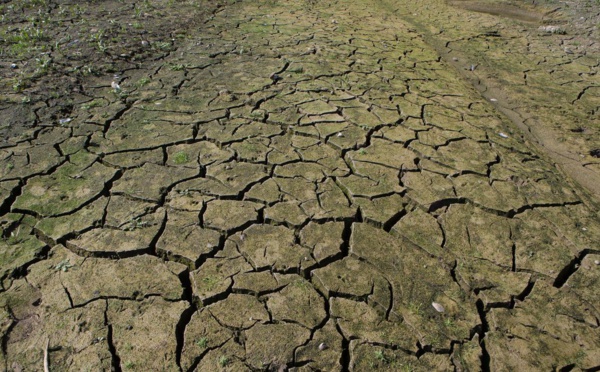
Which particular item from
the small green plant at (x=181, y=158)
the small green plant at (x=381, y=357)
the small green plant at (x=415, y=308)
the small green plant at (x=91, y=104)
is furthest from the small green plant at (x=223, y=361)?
the small green plant at (x=91, y=104)

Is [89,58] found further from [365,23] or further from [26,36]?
[365,23]

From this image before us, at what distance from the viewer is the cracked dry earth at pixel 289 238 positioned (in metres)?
1.95

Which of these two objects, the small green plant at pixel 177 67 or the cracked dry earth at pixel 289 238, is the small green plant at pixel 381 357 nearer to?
the cracked dry earth at pixel 289 238

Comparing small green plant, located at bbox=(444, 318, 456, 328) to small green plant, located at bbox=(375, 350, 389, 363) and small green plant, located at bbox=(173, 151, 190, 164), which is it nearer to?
small green plant, located at bbox=(375, 350, 389, 363)

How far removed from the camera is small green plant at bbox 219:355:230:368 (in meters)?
1.83

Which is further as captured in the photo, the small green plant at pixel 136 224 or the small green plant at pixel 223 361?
the small green plant at pixel 136 224

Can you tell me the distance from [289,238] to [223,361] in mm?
865

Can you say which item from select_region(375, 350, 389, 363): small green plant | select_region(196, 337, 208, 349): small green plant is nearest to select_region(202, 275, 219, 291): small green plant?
select_region(196, 337, 208, 349): small green plant

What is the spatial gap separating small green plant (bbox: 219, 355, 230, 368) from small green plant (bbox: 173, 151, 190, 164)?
168 cm

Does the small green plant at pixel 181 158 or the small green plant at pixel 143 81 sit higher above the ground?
the small green plant at pixel 143 81

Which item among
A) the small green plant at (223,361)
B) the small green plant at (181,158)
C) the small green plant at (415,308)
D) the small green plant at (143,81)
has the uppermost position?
the small green plant at (143,81)

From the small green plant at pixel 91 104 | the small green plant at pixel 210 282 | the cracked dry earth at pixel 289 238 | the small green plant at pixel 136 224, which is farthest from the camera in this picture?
the small green plant at pixel 91 104

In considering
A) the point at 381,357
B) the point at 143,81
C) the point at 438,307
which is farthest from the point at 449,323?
the point at 143,81

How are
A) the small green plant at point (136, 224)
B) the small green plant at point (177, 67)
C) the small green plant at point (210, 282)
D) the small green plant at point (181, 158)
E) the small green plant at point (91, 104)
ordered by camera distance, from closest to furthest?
the small green plant at point (210, 282) < the small green plant at point (136, 224) < the small green plant at point (181, 158) < the small green plant at point (91, 104) < the small green plant at point (177, 67)
